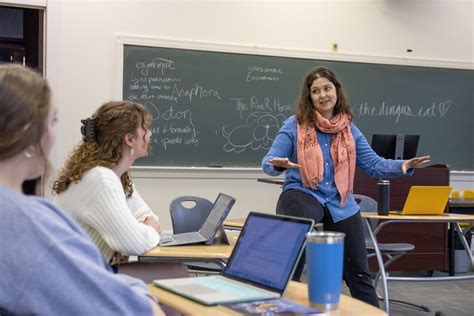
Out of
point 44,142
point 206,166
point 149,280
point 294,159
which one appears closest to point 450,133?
point 206,166

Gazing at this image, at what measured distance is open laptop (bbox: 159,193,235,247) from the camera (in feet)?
8.09

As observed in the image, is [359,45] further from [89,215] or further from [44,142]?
[44,142]

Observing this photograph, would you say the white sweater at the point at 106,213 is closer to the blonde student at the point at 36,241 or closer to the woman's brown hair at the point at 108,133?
the woman's brown hair at the point at 108,133

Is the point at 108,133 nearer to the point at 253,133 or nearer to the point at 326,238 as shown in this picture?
the point at 326,238

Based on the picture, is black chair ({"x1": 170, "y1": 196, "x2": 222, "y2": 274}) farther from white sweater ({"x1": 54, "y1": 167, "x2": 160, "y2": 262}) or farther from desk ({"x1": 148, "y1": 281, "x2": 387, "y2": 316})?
desk ({"x1": 148, "y1": 281, "x2": 387, "y2": 316})

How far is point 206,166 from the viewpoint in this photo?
19.8ft

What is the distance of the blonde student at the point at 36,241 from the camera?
1037 mm

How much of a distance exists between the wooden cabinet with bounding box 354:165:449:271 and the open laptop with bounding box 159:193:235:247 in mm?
2902

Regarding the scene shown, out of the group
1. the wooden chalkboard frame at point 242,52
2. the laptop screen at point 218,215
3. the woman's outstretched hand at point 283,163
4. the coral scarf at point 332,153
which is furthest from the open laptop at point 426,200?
the wooden chalkboard frame at point 242,52

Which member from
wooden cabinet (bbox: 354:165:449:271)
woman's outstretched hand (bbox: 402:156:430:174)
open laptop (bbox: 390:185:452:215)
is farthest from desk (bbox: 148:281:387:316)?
wooden cabinet (bbox: 354:165:449:271)

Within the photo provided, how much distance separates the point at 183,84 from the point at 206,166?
0.81 metres

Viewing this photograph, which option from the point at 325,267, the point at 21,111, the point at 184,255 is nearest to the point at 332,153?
the point at 184,255

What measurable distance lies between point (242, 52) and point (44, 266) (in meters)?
5.23

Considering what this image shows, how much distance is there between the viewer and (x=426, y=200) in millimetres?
3719
